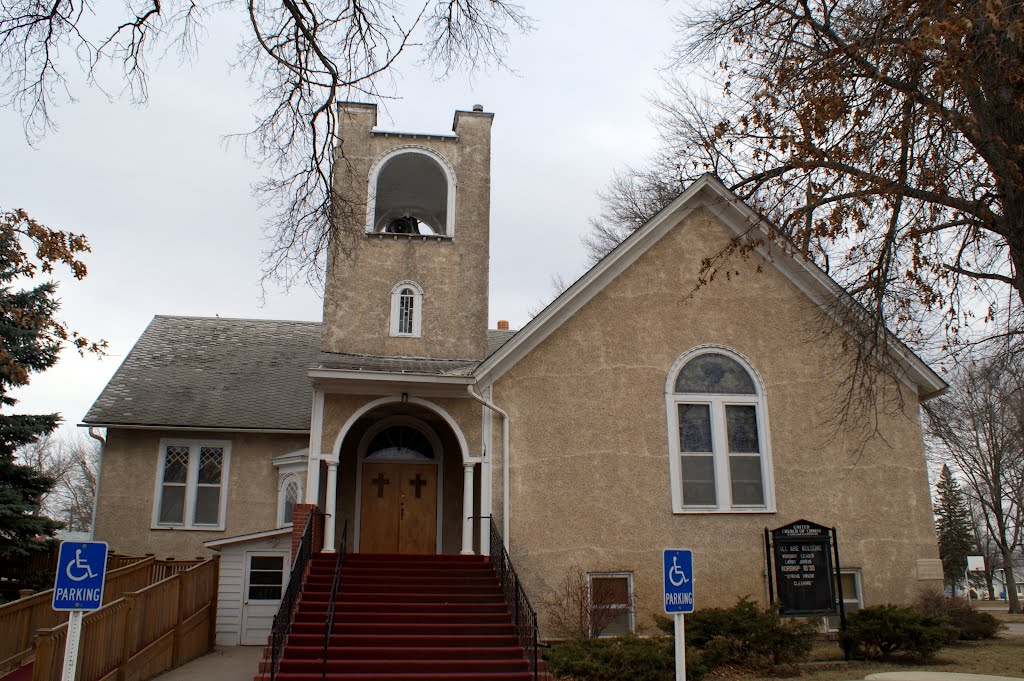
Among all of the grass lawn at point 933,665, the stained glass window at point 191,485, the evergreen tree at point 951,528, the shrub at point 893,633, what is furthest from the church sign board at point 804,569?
the evergreen tree at point 951,528

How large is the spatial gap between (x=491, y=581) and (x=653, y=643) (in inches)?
121

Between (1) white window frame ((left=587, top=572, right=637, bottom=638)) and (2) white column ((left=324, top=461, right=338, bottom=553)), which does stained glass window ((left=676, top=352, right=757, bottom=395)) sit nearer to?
(1) white window frame ((left=587, top=572, right=637, bottom=638))

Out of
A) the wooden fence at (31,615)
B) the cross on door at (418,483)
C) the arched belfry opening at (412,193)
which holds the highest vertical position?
the arched belfry opening at (412,193)

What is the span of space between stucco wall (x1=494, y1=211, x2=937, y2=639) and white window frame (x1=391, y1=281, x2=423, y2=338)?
303cm

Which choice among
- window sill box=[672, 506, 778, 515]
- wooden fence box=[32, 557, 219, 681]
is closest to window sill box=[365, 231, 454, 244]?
wooden fence box=[32, 557, 219, 681]

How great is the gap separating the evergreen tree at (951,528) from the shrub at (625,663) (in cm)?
2942

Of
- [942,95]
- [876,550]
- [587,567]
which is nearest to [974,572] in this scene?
[876,550]

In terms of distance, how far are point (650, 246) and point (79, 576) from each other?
428 inches

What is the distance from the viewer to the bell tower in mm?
16469

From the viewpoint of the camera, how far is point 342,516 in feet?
53.4

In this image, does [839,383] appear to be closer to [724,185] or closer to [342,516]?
[724,185]

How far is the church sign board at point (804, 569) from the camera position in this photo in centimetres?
1258

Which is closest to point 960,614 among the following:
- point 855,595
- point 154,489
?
point 855,595

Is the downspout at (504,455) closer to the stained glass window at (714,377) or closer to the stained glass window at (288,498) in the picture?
the stained glass window at (714,377)
